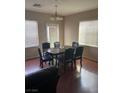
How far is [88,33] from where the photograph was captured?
6324 millimetres

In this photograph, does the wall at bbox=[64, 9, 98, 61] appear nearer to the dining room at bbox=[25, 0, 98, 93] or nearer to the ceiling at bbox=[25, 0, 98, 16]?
the dining room at bbox=[25, 0, 98, 93]

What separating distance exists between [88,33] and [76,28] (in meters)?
0.97

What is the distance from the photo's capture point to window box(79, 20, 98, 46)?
5.91m

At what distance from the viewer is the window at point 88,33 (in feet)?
19.4

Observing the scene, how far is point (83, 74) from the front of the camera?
4.16 metres

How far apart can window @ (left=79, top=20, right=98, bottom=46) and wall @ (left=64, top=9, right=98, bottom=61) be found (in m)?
0.22

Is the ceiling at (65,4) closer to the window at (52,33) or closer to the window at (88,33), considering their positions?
the window at (88,33)

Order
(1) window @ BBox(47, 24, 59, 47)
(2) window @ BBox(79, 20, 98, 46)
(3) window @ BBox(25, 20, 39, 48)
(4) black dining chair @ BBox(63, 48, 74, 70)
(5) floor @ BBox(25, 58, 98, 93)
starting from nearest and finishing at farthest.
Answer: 1. (5) floor @ BBox(25, 58, 98, 93)
2. (4) black dining chair @ BBox(63, 48, 74, 70)
3. (2) window @ BBox(79, 20, 98, 46)
4. (3) window @ BBox(25, 20, 39, 48)
5. (1) window @ BBox(47, 24, 59, 47)

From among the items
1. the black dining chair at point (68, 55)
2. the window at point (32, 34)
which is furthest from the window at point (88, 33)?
the window at point (32, 34)

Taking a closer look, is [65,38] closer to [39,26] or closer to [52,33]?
[52,33]

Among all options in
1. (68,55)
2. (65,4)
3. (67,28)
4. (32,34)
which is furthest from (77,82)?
(67,28)

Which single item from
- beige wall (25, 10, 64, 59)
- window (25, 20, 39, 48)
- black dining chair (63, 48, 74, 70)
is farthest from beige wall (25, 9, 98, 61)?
black dining chair (63, 48, 74, 70)

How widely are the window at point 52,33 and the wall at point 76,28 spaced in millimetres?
596
